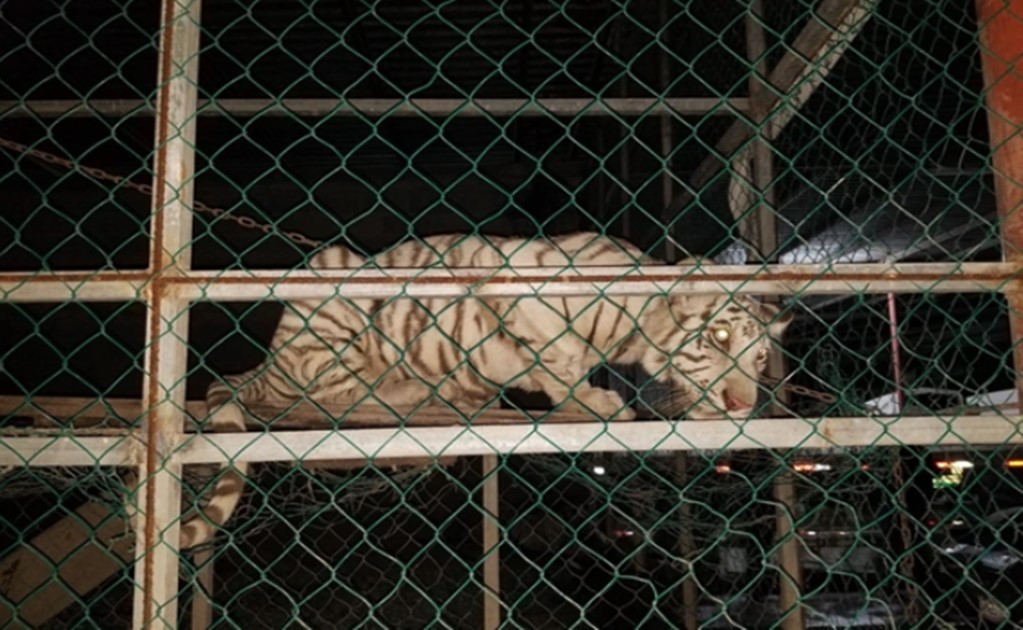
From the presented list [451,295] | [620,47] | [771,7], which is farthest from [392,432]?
[620,47]

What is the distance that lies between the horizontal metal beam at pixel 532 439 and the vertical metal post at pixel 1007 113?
32 cm

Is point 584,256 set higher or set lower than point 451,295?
higher

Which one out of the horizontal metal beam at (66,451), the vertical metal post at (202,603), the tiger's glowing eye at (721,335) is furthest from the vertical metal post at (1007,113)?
the vertical metal post at (202,603)

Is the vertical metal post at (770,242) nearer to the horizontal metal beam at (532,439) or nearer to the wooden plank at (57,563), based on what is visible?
the horizontal metal beam at (532,439)

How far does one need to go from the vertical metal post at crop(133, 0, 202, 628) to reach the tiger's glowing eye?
2.30 metres

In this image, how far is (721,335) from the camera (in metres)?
3.43

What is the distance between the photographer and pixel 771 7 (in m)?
4.39

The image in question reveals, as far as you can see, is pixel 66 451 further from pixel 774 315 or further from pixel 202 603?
pixel 774 315

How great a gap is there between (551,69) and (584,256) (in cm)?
354

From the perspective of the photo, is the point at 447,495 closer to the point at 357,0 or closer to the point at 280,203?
the point at 280,203

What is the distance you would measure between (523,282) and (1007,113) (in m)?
1.31

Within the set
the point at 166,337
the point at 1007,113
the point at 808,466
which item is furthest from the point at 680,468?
the point at 166,337

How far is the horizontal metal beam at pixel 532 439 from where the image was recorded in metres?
1.70

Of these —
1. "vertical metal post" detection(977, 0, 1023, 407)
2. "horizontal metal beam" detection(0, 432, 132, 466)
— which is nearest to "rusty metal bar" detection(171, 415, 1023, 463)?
"horizontal metal beam" detection(0, 432, 132, 466)
